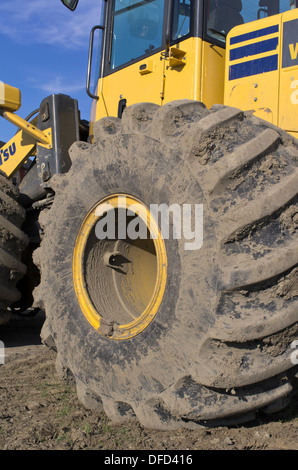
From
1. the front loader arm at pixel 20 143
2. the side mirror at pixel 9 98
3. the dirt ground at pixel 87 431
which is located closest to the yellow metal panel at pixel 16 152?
the front loader arm at pixel 20 143

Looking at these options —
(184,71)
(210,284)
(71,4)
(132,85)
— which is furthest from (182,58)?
(210,284)

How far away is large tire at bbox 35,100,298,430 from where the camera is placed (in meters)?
2.02

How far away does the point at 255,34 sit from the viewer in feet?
10.4

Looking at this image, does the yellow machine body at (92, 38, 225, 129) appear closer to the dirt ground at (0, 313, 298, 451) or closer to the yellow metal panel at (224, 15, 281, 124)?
the yellow metal panel at (224, 15, 281, 124)

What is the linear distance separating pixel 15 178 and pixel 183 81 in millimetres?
2517

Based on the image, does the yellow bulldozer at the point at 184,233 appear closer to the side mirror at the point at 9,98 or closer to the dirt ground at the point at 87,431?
the dirt ground at the point at 87,431

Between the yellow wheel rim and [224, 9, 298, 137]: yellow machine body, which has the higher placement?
[224, 9, 298, 137]: yellow machine body

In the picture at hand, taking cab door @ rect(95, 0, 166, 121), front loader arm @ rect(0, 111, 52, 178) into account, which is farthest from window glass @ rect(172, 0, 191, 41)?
front loader arm @ rect(0, 111, 52, 178)

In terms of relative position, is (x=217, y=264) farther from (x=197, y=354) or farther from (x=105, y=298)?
(x=105, y=298)

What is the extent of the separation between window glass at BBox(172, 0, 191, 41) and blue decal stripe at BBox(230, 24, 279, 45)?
36 cm

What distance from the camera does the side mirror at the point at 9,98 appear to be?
13.6 feet

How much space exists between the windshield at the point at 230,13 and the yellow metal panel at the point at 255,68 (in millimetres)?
157

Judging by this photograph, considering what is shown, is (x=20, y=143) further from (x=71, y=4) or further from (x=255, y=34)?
(x=255, y=34)

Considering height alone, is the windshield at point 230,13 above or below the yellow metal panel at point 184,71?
above
